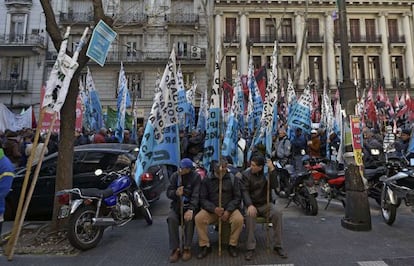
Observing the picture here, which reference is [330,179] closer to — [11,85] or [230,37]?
[230,37]

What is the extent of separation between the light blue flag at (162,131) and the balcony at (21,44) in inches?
1007

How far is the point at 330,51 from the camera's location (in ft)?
94.8

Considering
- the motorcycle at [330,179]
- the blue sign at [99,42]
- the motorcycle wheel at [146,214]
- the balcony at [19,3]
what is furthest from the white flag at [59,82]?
the balcony at [19,3]

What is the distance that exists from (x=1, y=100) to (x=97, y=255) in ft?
88.4

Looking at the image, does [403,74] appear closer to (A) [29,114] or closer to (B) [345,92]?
(B) [345,92]

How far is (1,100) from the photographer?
2609 centimetres

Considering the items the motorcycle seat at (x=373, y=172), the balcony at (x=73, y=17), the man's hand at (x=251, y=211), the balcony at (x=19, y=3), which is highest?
the balcony at (x=19, y=3)

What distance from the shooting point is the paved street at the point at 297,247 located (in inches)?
173

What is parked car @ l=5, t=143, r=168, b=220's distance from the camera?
657 cm

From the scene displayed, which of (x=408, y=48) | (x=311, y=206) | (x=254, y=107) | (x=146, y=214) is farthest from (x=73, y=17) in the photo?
(x=408, y=48)

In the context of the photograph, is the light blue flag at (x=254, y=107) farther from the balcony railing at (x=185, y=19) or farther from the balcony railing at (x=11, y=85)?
the balcony railing at (x=11, y=85)

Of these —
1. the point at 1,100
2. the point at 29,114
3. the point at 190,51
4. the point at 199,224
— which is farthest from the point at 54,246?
the point at 1,100


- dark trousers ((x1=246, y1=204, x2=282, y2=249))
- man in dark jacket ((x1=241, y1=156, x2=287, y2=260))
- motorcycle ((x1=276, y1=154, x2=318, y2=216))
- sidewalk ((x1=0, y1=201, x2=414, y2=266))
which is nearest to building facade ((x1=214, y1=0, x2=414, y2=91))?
motorcycle ((x1=276, y1=154, x2=318, y2=216))

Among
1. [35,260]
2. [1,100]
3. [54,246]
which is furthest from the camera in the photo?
[1,100]
